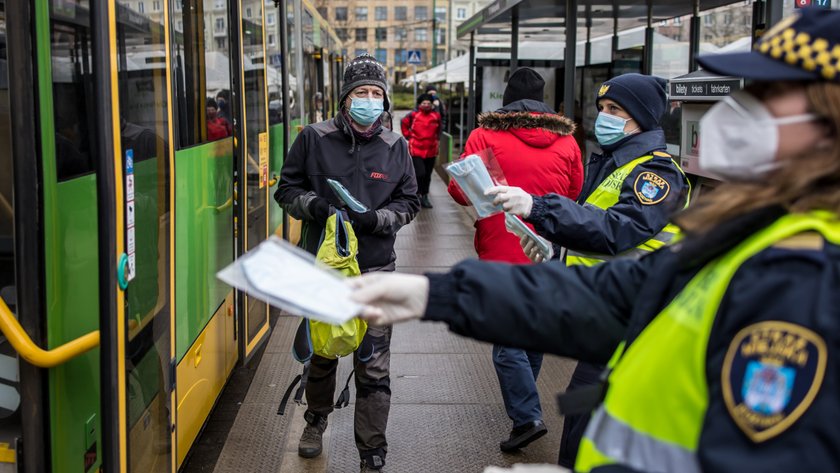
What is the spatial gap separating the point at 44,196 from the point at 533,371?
3087 mm

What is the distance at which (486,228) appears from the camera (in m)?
4.67

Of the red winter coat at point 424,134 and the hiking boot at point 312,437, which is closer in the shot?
the hiking boot at point 312,437

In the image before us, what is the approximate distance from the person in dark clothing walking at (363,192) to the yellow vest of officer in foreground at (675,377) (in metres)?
2.67

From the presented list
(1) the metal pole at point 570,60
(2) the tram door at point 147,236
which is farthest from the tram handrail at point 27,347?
(1) the metal pole at point 570,60

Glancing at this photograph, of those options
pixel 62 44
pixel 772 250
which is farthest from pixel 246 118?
pixel 772 250

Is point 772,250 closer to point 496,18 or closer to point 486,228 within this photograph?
point 486,228

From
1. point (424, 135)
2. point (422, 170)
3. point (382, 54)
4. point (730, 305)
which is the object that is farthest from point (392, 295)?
point (382, 54)

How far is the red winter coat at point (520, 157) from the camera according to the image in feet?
15.0

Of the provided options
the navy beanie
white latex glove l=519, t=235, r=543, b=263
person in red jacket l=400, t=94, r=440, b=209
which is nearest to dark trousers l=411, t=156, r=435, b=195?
person in red jacket l=400, t=94, r=440, b=209

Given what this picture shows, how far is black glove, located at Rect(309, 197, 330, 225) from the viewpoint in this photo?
4.06 meters

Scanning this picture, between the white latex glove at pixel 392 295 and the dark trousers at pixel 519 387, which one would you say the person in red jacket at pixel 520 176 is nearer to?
the dark trousers at pixel 519 387

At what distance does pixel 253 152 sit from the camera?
5.59 metres

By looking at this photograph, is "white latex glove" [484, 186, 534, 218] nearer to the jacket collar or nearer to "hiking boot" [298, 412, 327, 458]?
the jacket collar

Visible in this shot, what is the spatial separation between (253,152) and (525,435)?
2.45m
